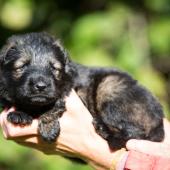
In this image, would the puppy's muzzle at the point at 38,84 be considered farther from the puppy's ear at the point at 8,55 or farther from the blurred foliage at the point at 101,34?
the blurred foliage at the point at 101,34

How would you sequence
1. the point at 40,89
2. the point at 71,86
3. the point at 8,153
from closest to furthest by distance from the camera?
the point at 40,89, the point at 71,86, the point at 8,153

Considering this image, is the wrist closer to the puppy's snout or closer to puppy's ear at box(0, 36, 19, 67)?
the puppy's snout

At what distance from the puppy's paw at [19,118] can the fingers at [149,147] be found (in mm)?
785

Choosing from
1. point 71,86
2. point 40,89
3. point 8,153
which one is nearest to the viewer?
point 40,89

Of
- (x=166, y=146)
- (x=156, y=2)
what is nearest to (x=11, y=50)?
(x=166, y=146)

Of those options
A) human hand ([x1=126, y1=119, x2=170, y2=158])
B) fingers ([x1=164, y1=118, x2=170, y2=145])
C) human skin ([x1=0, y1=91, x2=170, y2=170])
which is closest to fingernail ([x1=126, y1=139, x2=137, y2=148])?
human hand ([x1=126, y1=119, x2=170, y2=158])

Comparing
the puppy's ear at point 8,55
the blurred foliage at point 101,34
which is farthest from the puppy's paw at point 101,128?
the blurred foliage at point 101,34

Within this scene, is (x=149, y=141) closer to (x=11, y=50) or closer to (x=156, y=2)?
(x=11, y=50)

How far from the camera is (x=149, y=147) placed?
6.07 meters

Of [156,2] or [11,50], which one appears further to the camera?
[156,2]

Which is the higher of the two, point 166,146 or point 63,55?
point 63,55

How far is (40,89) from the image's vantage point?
5.84m

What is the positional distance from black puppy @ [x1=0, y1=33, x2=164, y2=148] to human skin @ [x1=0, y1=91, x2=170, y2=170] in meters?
0.07

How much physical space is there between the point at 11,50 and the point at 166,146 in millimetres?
1410
